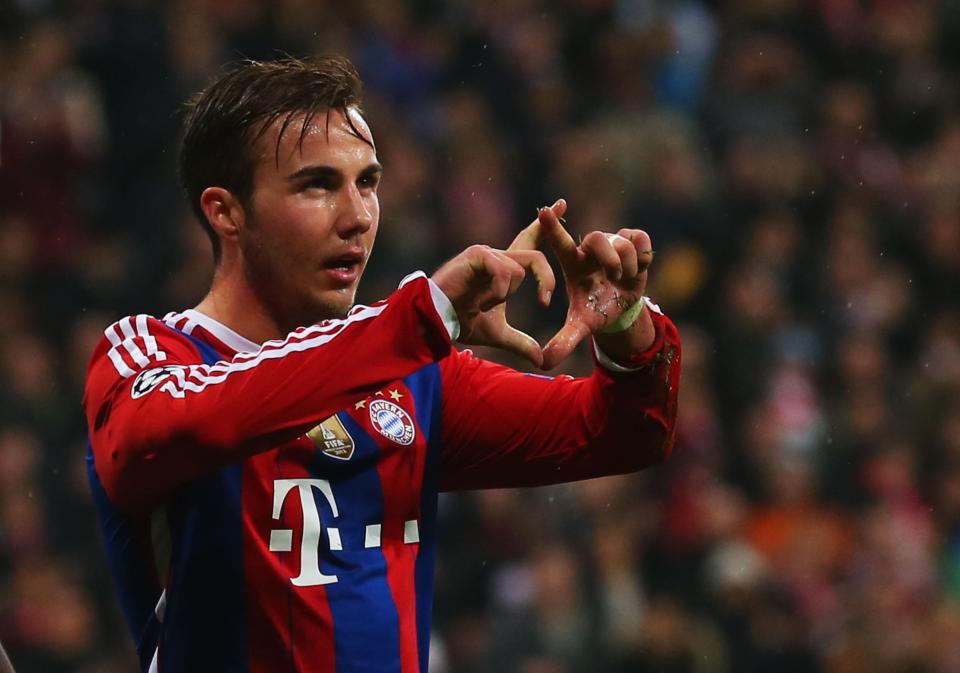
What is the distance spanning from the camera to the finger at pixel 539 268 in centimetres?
244

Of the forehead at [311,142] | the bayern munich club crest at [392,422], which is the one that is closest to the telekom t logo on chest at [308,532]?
the bayern munich club crest at [392,422]

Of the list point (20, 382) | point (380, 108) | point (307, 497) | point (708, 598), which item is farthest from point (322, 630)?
point (380, 108)

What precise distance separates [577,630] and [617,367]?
13.5 ft

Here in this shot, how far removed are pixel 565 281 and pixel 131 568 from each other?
34.6 inches

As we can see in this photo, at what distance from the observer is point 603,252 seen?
2625mm

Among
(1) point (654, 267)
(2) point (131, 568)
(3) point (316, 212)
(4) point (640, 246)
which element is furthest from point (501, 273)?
(1) point (654, 267)

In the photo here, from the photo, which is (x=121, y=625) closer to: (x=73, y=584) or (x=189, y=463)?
(x=73, y=584)

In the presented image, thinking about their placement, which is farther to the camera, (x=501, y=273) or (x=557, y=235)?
(x=557, y=235)

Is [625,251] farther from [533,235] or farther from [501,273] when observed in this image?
[501,273]

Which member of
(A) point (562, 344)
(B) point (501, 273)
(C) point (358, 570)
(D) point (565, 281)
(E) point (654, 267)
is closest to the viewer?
(B) point (501, 273)

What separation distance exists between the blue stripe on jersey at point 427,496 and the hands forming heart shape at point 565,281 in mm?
400

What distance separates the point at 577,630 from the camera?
270 inches

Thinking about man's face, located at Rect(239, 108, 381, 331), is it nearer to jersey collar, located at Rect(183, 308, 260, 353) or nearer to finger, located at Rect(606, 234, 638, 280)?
jersey collar, located at Rect(183, 308, 260, 353)

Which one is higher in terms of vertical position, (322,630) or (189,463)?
(189,463)
